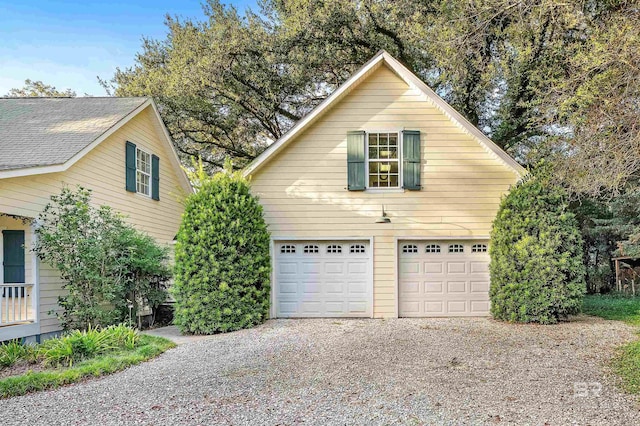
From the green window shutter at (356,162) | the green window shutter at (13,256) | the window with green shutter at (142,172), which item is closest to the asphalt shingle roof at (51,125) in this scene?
the window with green shutter at (142,172)

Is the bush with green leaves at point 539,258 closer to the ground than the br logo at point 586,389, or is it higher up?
higher up

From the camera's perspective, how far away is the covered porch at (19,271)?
7.96 metres

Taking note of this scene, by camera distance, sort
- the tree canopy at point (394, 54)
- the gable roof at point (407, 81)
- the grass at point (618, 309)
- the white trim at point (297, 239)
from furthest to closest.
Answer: the white trim at point (297, 239) → the gable roof at point (407, 81) → the grass at point (618, 309) → the tree canopy at point (394, 54)

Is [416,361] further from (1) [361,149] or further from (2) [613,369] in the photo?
(1) [361,149]

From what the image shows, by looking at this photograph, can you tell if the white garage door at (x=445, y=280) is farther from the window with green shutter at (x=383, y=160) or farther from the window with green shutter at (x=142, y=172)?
the window with green shutter at (x=142, y=172)

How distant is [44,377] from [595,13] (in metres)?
10.5

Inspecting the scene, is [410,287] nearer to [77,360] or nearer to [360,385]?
[360,385]

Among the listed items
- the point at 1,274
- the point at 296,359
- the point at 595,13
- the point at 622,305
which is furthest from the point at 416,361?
the point at 622,305

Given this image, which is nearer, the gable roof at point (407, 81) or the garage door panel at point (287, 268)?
the gable roof at point (407, 81)

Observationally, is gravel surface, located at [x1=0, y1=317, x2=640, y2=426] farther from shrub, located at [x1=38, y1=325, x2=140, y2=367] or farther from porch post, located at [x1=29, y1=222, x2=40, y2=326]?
porch post, located at [x1=29, y1=222, x2=40, y2=326]

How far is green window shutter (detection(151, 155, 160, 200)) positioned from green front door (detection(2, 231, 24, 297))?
4546 millimetres

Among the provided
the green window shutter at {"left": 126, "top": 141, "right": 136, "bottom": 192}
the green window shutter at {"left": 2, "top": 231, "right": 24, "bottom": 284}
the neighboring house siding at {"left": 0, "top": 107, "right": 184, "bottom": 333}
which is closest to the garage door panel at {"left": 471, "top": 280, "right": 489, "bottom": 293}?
the neighboring house siding at {"left": 0, "top": 107, "right": 184, "bottom": 333}

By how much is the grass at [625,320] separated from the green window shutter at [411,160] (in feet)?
16.9

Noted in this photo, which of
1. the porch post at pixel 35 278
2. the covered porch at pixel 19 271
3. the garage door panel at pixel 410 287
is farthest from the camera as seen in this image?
the garage door panel at pixel 410 287
